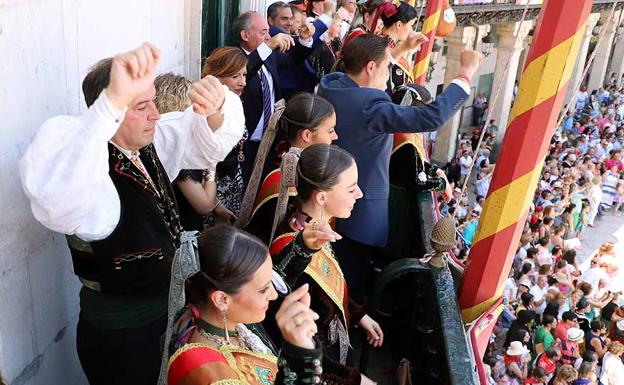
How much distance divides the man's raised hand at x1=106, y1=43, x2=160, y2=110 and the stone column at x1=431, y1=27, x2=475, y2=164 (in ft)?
42.3

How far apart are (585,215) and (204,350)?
10.9 metres

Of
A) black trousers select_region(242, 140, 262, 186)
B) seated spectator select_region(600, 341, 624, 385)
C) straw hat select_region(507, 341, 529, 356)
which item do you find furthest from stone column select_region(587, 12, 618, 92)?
black trousers select_region(242, 140, 262, 186)

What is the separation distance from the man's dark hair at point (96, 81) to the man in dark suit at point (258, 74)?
1.43 meters

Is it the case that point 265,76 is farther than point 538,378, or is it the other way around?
point 538,378

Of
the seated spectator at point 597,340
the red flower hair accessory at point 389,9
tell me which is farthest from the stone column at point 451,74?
the red flower hair accessory at point 389,9

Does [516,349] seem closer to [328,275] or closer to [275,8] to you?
[275,8]

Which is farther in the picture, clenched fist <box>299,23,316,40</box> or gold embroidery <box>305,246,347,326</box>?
clenched fist <box>299,23,316,40</box>

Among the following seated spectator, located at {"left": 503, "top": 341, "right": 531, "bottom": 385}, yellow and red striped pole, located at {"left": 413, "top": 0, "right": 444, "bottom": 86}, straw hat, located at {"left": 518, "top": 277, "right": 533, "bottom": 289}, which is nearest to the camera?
yellow and red striped pole, located at {"left": 413, "top": 0, "right": 444, "bottom": 86}

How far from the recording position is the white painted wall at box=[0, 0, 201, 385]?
5.36 feet

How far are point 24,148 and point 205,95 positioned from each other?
1.72 feet

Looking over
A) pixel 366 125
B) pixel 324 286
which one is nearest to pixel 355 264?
pixel 366 125

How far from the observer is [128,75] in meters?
1.33

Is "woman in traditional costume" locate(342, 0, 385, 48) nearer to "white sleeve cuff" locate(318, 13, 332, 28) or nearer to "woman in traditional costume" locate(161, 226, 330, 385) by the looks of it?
"white sleeve cuff" locate(318, 13, 332, 28)

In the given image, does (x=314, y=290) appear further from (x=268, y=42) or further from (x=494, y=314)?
(x=268, y=42)
